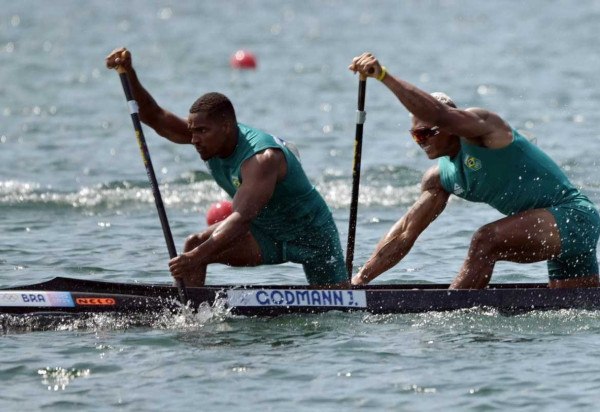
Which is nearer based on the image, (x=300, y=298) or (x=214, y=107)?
(x=214, y=107)

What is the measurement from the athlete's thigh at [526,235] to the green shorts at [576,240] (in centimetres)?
7

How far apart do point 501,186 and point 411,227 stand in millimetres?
1057

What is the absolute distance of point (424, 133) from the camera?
10.5m

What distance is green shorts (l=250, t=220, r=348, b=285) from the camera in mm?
10977

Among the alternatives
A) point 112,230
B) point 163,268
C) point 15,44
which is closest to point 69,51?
A: point 15,44

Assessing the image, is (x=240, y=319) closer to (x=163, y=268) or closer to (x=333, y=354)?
(x=333, y=354)

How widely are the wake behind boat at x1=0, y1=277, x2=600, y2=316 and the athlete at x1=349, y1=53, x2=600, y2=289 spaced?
0.20 metres

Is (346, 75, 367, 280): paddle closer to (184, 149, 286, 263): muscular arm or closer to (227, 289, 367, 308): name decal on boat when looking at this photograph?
(227, 289, 367, 308): name decal on boat

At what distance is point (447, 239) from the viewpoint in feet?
49.2

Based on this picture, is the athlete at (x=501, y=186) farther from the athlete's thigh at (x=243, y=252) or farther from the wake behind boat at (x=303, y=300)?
the athlete's thigh at (x=243, y=252)

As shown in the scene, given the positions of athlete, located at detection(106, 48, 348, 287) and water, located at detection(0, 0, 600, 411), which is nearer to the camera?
water, located at detection(0, 0, 600, 411)

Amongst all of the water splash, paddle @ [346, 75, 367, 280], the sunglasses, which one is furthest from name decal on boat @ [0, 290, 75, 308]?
the sunglasses

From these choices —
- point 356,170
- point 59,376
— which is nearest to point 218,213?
point 356,170

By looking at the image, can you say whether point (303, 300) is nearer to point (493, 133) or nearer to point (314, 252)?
point (314, 252)
